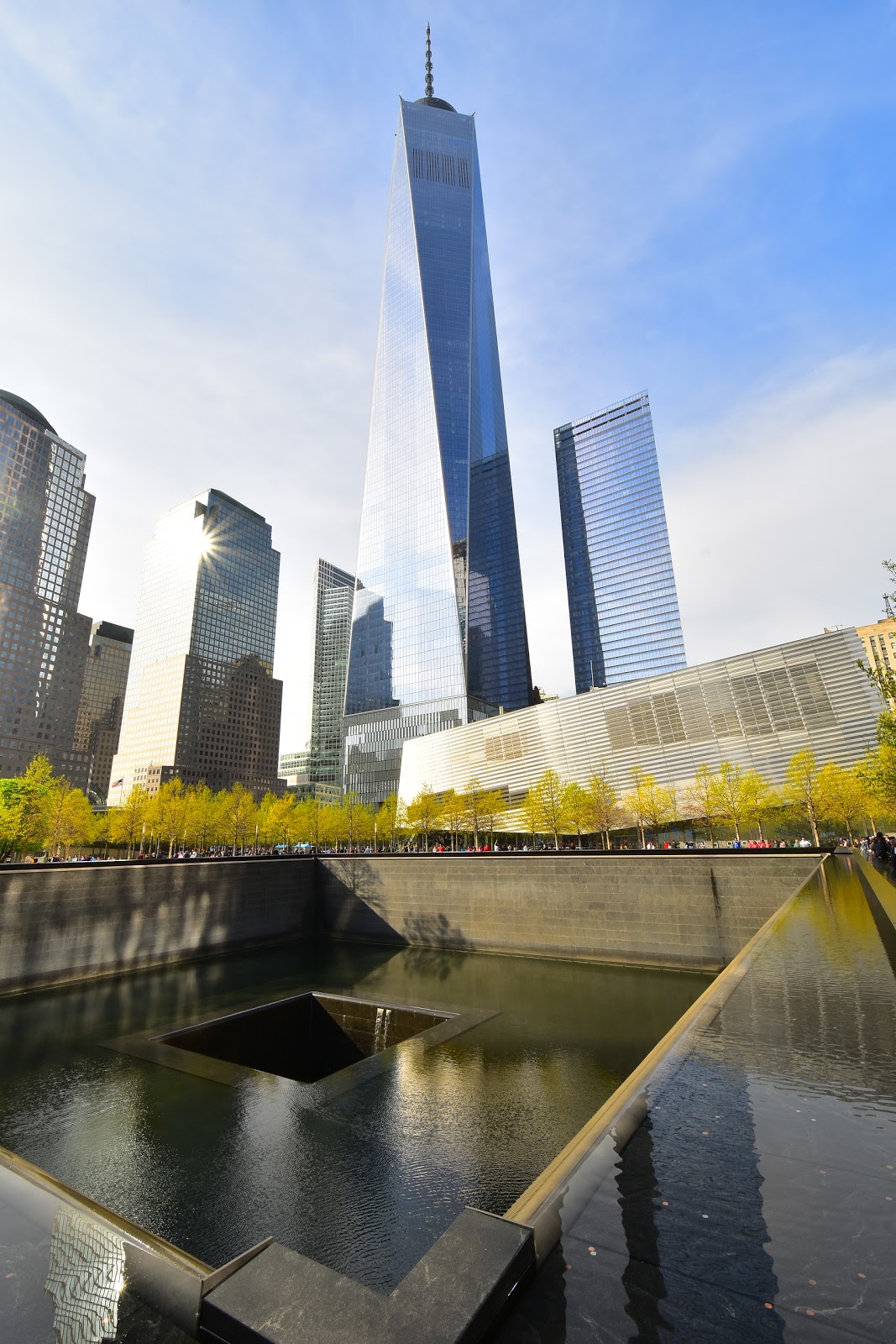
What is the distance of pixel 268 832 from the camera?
86812mm

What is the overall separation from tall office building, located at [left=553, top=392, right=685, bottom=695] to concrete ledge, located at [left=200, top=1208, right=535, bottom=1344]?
14613cm

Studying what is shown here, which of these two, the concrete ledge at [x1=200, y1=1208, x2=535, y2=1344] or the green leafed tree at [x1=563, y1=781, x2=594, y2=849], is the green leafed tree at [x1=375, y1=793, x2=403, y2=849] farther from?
the concrete ledge at [x1=200, y1=1208, x2=535, y2=1344]

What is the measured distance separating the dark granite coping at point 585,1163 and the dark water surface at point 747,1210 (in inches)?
3.3

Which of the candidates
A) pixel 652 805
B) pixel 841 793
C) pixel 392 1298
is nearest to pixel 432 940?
pixel 392 1298

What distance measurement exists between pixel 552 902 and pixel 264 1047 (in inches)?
663

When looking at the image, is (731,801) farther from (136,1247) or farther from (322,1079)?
(136,1247)

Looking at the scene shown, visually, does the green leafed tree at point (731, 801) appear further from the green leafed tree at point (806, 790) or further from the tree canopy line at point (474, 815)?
the green leafed tree at point (806, 790)

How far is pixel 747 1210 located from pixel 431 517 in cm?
14895

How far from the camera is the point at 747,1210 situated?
3762 millimetres

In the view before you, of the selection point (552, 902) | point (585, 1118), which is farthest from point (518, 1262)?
point (552, 902)

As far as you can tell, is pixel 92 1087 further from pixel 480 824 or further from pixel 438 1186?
pixel 480 824

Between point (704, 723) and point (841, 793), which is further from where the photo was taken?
point (704, 723)

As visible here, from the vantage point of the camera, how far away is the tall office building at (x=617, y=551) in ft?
478

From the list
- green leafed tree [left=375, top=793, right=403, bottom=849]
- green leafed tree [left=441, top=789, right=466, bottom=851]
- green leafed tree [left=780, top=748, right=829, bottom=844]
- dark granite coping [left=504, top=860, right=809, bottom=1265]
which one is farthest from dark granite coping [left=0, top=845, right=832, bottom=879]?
green leafed tree [left=375, top=793, right=403, bottom=849]
